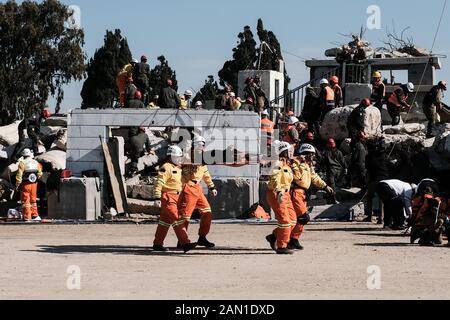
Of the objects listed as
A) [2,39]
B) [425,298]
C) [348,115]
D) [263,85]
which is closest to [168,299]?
[425,298]

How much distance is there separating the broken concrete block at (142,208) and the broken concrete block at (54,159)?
2497mm

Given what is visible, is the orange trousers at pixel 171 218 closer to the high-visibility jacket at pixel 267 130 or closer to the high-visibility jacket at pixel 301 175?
the high-visibility jacket at pixel 301 175

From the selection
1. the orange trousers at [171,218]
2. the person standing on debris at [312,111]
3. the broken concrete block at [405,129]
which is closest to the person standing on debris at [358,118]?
the person standing on debris at [312,111]

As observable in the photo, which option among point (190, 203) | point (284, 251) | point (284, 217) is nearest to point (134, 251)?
point (190, 203)

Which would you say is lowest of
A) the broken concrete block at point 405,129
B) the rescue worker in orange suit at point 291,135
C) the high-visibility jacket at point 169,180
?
the high-visibility jacket at point 169,180

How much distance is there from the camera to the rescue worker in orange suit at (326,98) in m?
28.1

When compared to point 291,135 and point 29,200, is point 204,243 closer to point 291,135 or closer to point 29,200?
point 29,200

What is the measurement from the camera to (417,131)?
2930 centimetres

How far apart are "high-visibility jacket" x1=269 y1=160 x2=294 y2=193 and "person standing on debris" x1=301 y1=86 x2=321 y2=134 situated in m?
10.9

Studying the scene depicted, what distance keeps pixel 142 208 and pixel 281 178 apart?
8.78 m

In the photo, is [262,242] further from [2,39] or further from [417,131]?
[2,39]

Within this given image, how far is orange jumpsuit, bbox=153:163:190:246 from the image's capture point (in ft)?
57.2

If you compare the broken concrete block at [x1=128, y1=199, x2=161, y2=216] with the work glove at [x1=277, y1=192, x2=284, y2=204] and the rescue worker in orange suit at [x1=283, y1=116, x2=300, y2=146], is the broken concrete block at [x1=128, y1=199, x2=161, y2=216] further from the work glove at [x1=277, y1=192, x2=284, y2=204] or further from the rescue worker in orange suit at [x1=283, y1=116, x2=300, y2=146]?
the work glove at [x1=277, y1=192, x2=284, y2=204]

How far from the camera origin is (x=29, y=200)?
79.7 feet
